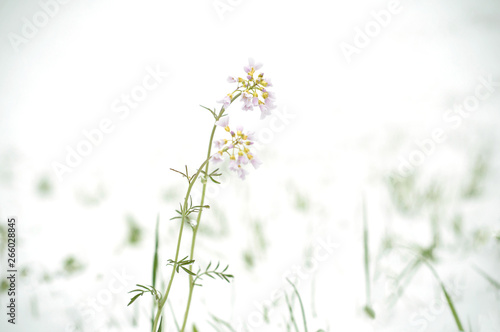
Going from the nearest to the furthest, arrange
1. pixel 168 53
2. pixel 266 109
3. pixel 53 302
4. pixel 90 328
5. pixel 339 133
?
pixel 266 109 < pixel 90 328 < pixel 53 302 < pixel 339 133 < pixel 168 53

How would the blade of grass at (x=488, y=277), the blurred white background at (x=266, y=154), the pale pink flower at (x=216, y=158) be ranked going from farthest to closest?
the blurred white background at (x=266, y=154)
the blade of grass at (x=488, y=277)
the pale pink flower at (x=216, y=158)

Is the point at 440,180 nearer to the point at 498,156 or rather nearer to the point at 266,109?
the point at 498,156

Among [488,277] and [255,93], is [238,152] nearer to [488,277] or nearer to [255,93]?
[255,93]

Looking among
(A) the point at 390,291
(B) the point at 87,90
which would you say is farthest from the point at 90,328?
(B) the point at 87,90

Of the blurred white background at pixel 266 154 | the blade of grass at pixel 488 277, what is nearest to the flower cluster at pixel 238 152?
the blurred white background at pixel 266 154

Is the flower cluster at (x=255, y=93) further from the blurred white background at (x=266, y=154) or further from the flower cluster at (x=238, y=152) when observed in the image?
the blurred white background at (x=266, y=154)

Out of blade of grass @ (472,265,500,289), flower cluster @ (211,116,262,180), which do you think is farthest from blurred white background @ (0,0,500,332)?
flower cluster @ (211,116,262,180)

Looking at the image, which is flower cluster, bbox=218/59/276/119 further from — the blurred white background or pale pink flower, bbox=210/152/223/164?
the blurred white background

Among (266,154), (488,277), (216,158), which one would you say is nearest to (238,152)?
(216,158)
